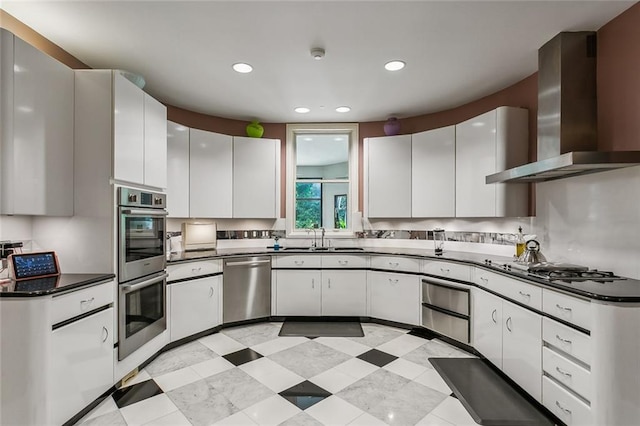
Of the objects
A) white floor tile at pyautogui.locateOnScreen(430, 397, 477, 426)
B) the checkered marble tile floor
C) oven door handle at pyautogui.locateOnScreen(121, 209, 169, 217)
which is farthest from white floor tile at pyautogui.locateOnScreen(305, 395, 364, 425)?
oven door handle at pyautogui.locateOnScreen(121, 209, 169, 217)

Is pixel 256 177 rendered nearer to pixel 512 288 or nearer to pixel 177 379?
pixel 177 379

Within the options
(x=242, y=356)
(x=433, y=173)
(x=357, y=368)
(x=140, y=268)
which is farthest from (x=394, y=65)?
(x=242, y=356)

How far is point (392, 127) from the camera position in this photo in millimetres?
4180

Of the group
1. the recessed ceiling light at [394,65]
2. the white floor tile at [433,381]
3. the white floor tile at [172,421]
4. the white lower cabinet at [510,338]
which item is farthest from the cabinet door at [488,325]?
the white floor tile at [172,421]

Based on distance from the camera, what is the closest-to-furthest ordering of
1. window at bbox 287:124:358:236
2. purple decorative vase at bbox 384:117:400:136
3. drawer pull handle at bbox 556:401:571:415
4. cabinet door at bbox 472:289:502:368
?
drawer pull handle at bbox 556:401:571:415
cabinet door at bbox 472:289:502:368
purple decorative vase at bbox 384:117:400:136
window at bbox 287:124:358:236

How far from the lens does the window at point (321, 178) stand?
14.9 feet

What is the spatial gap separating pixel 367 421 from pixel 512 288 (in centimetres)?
141

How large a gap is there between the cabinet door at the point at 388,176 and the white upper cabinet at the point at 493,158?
0.72 meters

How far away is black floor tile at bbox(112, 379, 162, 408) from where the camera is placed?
2250 millimetres

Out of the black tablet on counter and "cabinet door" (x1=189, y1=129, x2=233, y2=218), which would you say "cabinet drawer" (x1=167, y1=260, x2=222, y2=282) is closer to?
"cabinet door" (x1=189, y1=129, x2=233, y2=218)

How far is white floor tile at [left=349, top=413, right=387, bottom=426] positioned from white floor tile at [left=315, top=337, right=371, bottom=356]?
37.2 inches

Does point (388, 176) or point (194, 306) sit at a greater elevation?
point (388, 176)

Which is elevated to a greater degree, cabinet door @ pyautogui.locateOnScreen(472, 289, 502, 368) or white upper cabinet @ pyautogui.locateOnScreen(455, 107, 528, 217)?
white upper cabinet @ pyautogui.locateOnScreen(455, 107, 528, 217)

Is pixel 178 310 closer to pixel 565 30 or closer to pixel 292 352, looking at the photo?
pixel 292 352
